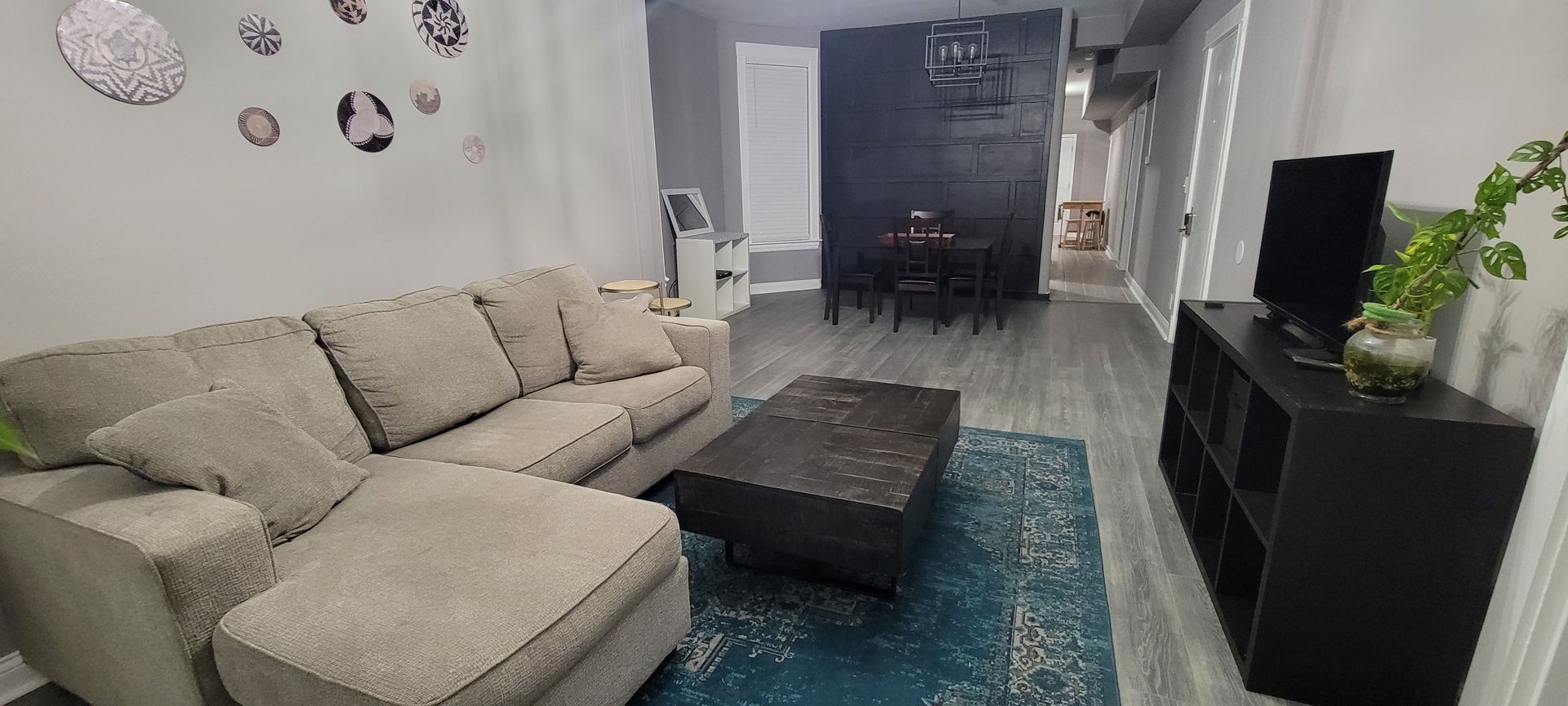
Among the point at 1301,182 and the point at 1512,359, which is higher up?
the point at 1301,182

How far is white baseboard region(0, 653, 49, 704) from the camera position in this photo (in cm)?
156

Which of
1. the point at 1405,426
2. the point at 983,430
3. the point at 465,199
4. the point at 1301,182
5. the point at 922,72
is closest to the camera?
the point at 1405,426

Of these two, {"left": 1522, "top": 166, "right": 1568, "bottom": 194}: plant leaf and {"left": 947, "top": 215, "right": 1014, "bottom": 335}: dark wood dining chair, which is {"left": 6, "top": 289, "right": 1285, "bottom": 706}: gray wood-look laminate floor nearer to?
{"left": 947, "top": 215, "right": 1014, "bottom": 335}: dark wood dining chair

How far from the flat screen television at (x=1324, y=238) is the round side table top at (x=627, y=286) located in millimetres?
2919

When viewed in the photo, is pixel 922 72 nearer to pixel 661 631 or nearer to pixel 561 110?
Answer: pixel 561 110

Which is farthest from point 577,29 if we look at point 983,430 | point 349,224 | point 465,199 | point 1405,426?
point 1405,426

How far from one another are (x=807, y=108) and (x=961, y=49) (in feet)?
5.34

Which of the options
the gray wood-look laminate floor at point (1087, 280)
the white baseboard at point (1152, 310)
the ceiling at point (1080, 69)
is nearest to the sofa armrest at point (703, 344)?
the white baseboard at point (1152, 310)

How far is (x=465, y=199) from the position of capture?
9.30 ft

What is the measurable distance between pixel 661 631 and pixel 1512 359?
196 centimetres

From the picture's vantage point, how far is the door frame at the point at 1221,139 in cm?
371

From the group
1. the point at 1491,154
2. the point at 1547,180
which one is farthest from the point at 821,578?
the point at 1491,154

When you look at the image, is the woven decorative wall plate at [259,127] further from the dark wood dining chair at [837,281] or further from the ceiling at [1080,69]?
the ceiling at [1080,69]

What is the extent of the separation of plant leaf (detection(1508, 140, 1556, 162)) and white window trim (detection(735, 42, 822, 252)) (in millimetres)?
5534
